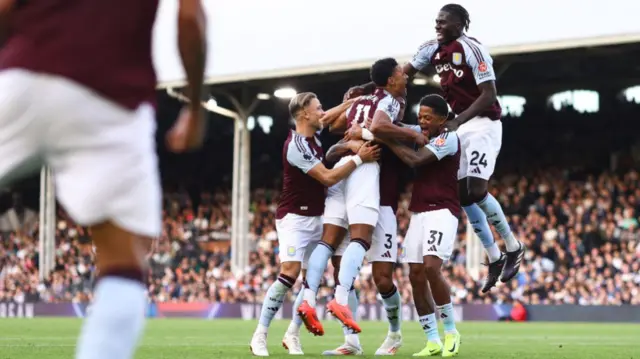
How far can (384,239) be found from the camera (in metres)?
10.5

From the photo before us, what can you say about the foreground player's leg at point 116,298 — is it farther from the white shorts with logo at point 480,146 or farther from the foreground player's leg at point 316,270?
the white shorts with logo at point 480,146

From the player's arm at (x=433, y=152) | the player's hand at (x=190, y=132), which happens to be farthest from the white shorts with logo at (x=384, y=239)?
the player's hand at (x=190, y=132)

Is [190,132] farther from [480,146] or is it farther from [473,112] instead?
[480,146]

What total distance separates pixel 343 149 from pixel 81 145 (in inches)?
281

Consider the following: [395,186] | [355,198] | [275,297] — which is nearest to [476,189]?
[395,186]

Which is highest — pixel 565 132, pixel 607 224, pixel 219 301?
pixel 565 132

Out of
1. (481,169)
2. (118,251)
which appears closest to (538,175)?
(481,169)

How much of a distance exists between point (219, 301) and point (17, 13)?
92.1 ft

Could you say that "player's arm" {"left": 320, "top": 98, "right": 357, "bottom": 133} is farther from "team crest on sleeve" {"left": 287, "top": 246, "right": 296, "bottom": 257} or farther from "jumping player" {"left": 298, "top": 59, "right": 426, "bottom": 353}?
"team crest on sleeve" {"left": 287, "top": 246, "right": 296, "bottom": 257}

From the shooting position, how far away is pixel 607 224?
27.5 metres

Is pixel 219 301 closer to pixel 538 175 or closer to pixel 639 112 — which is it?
pixel 538 175

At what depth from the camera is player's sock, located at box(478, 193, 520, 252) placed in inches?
413

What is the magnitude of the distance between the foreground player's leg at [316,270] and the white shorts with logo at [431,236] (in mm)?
690

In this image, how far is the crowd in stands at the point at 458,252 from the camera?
85.7ft
